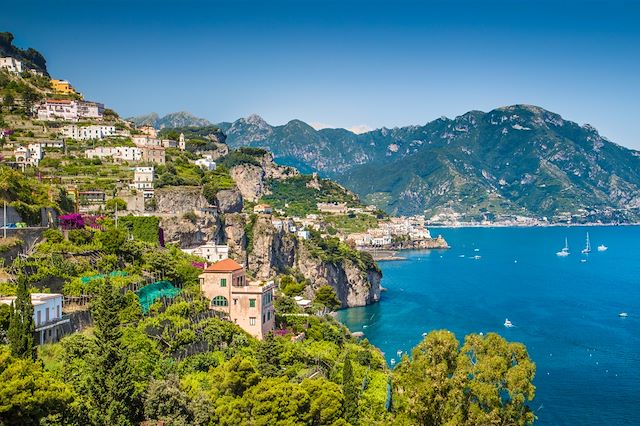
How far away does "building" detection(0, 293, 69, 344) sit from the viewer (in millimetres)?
20578

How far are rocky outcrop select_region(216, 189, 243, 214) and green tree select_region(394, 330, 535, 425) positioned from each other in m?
36.6

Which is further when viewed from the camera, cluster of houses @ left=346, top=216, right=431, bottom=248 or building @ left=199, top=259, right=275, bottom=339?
cluster of houses @ left=346, top=216, right=431, bottom=248

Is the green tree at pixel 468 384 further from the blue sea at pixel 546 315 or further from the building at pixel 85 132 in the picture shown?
the building at pixel 85 132

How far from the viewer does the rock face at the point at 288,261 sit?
183 feet

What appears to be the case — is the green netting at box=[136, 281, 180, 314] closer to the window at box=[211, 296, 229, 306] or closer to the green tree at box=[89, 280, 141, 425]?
the window at box=[211, 296, 229, 306]

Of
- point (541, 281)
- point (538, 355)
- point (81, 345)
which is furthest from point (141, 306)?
point (541, 281)

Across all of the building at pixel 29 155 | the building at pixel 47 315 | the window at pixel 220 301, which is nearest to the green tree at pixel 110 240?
the window at pixel 220 301

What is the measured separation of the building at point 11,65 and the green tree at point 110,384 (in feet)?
175

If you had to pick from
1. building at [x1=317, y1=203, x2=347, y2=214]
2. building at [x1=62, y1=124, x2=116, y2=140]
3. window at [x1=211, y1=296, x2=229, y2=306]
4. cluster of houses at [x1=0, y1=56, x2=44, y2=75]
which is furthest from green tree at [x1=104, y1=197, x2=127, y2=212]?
building at [x1=317, y1=203, x2=347, y2=214]

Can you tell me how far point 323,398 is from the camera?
2077 centimetres

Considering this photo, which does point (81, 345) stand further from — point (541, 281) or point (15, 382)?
point (541, 281)

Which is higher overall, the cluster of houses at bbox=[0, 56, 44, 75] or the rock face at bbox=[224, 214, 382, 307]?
the cluster of houses at bbox=[0, 56, 44, 75]

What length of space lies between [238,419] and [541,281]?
244ft

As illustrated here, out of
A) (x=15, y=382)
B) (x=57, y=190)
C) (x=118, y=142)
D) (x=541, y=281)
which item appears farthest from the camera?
(x=541, y=281)
